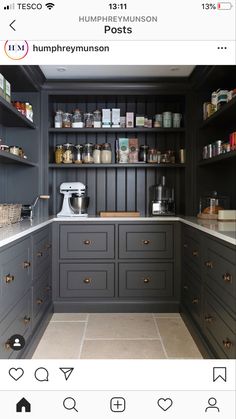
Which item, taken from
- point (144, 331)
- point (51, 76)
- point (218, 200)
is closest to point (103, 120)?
point (51, 76)

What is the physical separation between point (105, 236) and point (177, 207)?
20.8 inches

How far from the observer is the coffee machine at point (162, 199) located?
199 centimetres

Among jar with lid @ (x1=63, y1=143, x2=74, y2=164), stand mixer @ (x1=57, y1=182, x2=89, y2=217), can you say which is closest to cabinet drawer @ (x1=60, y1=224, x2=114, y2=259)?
stand mixer @ (x1=57, y1=182, x2=89, y2=217)

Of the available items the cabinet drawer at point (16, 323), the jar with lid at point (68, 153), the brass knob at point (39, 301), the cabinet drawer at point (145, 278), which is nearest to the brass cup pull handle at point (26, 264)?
the cabinet drawer at point (16, 323)

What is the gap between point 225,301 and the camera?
1008mm

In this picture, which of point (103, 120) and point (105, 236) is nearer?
point (105, 236)

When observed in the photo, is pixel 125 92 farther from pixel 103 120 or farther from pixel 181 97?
pixel 181 97

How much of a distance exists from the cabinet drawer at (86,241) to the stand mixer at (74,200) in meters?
0.11

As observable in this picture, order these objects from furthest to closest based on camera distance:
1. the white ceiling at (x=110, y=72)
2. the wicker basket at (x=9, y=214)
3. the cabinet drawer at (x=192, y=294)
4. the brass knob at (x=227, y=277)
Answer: the white ceiling at (x=110, y=72), the cabinet drawer at (x=192, y=294), the wicker basket at (x=9, y=214), the brass knob at (x=227, y=277)

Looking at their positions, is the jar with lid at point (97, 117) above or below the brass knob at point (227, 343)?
above
